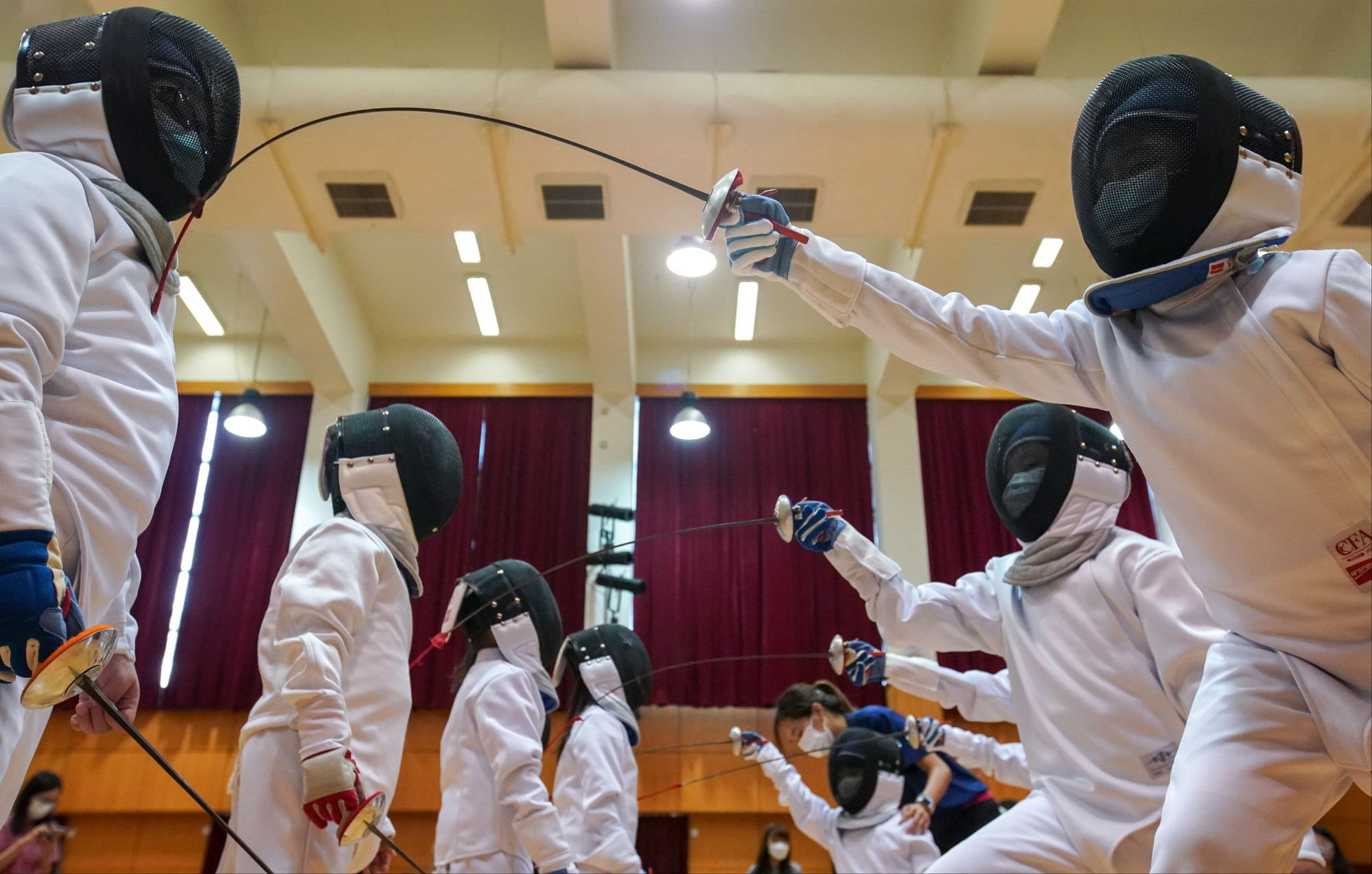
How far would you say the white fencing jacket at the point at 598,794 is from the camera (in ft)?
9.62

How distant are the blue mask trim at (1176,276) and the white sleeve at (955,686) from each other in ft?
6.23

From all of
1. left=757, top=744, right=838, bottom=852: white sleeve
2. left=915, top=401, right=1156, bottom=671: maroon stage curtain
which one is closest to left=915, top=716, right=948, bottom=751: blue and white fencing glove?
left=757, top=744, right=838, bottom=852: white sleeve

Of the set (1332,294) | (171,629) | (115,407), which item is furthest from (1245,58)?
(171,629)

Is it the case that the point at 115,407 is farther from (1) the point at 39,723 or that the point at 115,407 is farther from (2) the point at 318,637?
(2) the point at 318,637

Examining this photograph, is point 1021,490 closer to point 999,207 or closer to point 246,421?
point 999,207

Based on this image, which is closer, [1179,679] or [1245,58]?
[1179,679]

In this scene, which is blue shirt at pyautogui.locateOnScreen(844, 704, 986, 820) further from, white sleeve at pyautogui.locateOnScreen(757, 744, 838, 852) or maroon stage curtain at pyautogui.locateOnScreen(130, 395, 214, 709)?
maroon stage curtain at pyautogui.locateOnScreen(130, 395, 214, 709)

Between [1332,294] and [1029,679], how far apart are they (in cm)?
136

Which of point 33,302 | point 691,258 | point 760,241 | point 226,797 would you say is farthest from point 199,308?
point 760,241

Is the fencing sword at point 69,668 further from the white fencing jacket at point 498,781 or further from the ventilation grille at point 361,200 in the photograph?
the ventilation grille at point 361,200

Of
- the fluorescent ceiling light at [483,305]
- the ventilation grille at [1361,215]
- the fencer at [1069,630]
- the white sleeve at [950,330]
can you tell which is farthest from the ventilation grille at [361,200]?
the ventilation grille at [1361,215]

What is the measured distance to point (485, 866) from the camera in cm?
254

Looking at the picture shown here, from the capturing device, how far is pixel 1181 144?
4.92 ft

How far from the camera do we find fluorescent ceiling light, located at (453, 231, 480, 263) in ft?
21.9
